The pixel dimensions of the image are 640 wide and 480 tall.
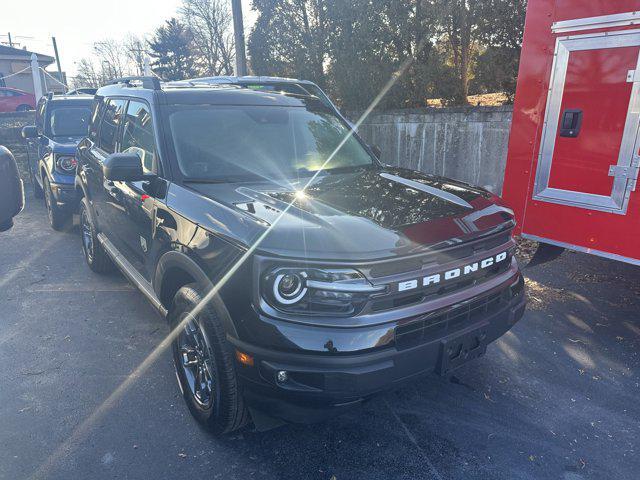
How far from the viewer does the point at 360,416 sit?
2.93 metres

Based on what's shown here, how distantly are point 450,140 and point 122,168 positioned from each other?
6210 mm

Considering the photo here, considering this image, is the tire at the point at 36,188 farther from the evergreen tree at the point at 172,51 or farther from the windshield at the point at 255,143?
the evergreen tree at the point at 172,51

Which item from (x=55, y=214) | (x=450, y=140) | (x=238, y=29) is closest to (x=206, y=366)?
(x=55, y=214)

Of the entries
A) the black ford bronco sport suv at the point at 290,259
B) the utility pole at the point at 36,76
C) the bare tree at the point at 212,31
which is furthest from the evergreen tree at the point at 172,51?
the black ford bronco sport suv at the point at 290,259

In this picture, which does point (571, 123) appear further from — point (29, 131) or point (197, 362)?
point (29, 131)

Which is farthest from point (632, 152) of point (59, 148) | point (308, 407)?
point (59, 148)

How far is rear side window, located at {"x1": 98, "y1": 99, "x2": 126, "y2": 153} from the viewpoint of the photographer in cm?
405

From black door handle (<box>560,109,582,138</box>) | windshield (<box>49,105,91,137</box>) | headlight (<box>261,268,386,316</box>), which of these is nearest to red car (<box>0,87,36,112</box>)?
windshield (<box>49,105,91,137</box>)

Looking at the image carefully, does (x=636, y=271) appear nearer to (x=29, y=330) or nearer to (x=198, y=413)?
(x=198, y=413)

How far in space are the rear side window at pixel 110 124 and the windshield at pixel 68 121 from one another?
3676 mm

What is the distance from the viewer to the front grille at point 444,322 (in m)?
2.24

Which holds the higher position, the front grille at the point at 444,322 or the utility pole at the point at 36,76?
the utility pole at the point at 36,76

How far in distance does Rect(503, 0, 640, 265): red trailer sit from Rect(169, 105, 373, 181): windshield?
4.97 feet

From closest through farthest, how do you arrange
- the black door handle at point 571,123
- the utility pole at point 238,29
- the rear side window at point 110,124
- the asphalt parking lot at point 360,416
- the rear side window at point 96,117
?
the asphalt parking lot at point 360,416 → the black door handle at point 571,123 → the rear side window at point 110,124 → the rear side window at point 96,117 → the utility pole at point 238,29
